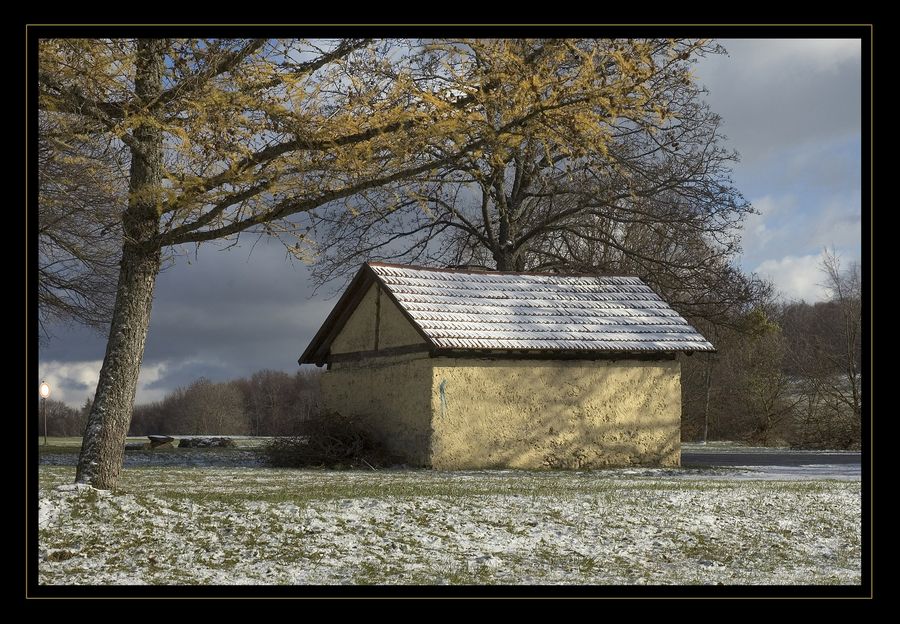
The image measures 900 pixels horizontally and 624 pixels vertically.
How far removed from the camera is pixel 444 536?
1006cm

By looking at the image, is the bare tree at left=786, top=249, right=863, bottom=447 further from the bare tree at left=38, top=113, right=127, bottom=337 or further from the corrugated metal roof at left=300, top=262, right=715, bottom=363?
the bare tree at left=38, top=113, right=127, bottom=337

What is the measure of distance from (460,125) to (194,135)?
325 centimetres

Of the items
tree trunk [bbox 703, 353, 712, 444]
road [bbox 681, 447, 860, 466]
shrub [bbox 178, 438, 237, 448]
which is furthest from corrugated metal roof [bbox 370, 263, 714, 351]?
tree trunk [bbox 703, 353, 712, 444]

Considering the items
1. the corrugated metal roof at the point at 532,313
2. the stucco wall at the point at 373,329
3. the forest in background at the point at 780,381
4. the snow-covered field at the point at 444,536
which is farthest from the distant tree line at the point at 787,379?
the snow-covered field at the point at 444,536

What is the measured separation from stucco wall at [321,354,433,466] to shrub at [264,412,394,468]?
1.35 ft

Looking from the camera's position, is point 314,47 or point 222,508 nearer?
point 222,508

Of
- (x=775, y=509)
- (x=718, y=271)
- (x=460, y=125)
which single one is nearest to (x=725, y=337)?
(x=718, y=271)

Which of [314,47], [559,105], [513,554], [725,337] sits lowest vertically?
[513,554]

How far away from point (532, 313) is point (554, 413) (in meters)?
2.63

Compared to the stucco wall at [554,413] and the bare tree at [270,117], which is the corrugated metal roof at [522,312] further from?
the bare tree at [270,117]

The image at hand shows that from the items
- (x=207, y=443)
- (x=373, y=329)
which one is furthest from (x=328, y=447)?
(x=207, y=443)

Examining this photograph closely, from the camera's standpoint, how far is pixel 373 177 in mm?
12281

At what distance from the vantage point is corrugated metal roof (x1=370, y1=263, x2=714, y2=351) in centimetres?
2108
